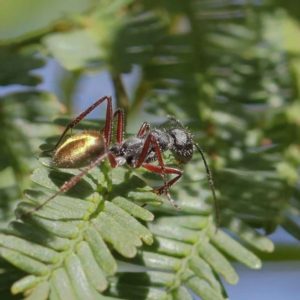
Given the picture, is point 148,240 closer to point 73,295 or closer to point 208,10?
point 73,295

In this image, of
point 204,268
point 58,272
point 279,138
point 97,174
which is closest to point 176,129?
point 279,138

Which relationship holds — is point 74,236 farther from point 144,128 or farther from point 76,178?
point 144,128

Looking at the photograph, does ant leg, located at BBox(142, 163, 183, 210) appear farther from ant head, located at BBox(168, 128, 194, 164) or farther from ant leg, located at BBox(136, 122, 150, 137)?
ant leg, located at BBox(136, 122, 150, 137)

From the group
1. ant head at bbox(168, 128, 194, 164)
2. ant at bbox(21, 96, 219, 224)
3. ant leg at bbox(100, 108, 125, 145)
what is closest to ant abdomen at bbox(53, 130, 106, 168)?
ant at bbox(21, 96, 219, 224)

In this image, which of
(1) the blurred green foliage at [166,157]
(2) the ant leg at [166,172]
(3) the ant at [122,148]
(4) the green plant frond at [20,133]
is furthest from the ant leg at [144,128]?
(4) the green plant frond at [20,133]

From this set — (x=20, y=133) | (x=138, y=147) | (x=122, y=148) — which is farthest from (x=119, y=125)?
(x=20, y=133)
